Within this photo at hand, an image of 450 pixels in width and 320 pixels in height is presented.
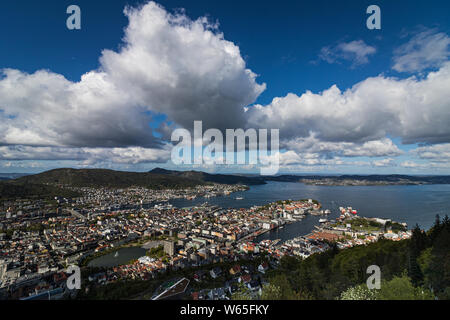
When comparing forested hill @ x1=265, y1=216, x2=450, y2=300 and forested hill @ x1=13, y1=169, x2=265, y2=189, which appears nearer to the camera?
forested hill @ x1=265, y1=216, x2=450, y2=300

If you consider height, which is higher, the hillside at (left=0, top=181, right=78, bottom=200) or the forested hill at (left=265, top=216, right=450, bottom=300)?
the forested hill at (left=265, top=216, right=450, bottom=300)

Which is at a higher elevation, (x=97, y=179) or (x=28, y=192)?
(x=97, y=179)

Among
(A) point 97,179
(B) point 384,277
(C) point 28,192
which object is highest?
(B) point 384,277

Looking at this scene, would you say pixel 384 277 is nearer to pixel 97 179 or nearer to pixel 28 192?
pixel 28 192

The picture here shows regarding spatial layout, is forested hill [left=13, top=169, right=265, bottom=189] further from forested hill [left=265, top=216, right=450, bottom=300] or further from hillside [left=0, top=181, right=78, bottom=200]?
forested hill [left=265, top=216, right=450, bottom=300]

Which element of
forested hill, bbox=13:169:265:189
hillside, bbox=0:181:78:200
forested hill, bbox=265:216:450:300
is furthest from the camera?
forested hill, bbox=13:169:265:189

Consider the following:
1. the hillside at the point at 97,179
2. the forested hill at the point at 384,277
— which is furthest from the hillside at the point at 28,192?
the forested hill at the point at 384,277

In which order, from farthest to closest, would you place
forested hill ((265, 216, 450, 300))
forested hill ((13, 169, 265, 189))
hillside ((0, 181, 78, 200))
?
forested hill ((13, 169, 265, 189)), hillside ((0, 181, 78, 200)), forested hill ((265, 216, 450, 300))

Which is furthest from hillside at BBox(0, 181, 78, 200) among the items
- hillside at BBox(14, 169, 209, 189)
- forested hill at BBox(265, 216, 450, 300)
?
forested hill at BBox(265, 216, 450, 300)

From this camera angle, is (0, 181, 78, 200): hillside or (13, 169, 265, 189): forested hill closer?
(0, 181, 78, 200): hillside

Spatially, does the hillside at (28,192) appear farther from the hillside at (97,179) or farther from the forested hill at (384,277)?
the forested hill at (384,277)

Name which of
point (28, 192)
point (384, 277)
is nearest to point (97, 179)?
point (28, 192)
